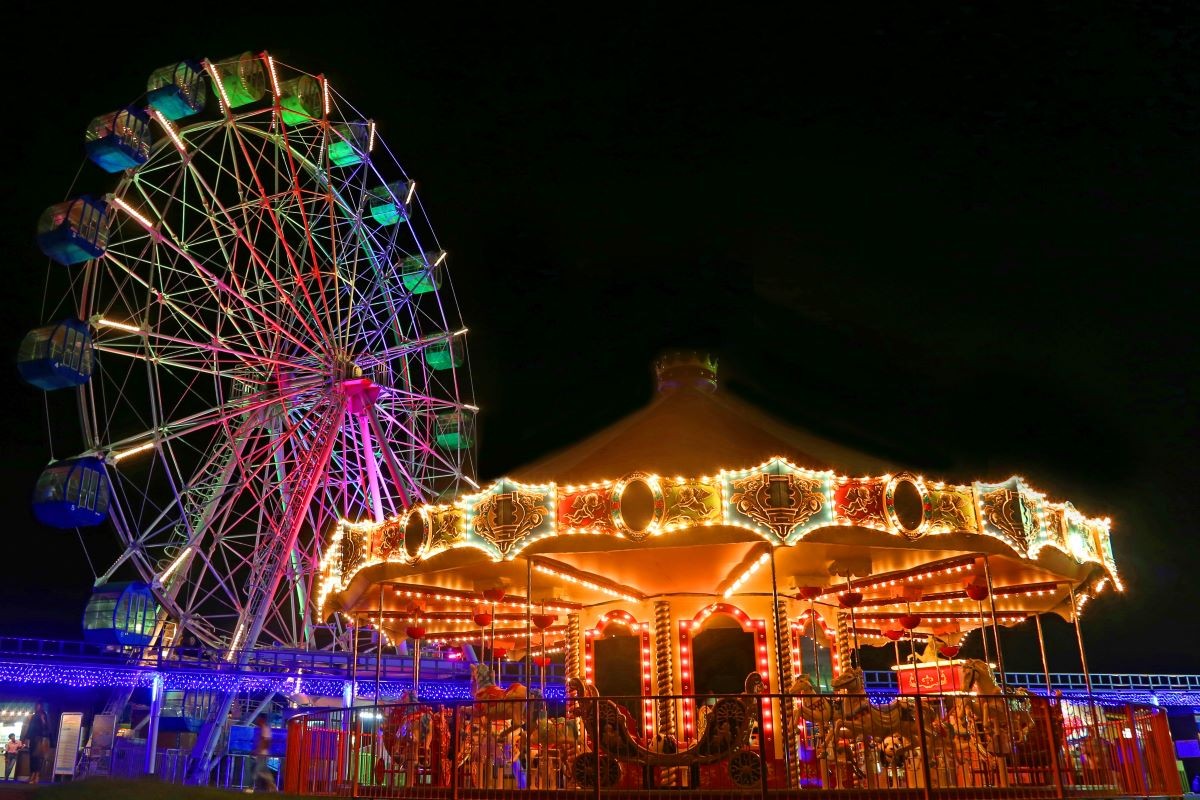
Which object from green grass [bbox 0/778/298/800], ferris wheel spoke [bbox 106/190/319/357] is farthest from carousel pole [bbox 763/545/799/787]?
ferris wheel spoke [bbox 106/190/319/357]

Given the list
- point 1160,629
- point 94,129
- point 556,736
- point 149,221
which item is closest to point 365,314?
point 149,221

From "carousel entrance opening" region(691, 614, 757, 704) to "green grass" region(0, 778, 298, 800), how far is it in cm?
1084

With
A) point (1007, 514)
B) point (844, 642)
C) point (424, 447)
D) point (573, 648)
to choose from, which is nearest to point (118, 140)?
point (424, 447)

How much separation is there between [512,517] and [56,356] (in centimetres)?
1231

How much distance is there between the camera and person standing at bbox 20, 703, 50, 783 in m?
24.3

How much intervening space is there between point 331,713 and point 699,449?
199 inches

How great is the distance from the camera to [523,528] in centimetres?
1095

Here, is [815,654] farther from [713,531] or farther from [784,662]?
[713,531]

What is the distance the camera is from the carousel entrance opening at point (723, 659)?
66.3 ft

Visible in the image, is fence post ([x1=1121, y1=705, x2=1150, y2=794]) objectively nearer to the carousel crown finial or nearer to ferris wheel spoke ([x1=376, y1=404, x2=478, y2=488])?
the carousel crown finial

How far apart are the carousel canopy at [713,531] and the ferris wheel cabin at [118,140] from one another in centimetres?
1034

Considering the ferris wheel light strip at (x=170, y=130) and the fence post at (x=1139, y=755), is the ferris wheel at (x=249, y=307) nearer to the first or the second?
the ferris wheel light strip at (x=170, y=130)

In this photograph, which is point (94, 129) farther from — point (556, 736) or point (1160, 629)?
point (1160, 629)

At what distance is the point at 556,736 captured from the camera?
10.4m
